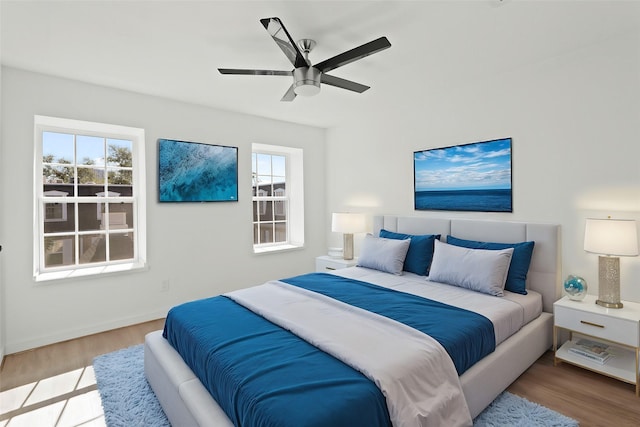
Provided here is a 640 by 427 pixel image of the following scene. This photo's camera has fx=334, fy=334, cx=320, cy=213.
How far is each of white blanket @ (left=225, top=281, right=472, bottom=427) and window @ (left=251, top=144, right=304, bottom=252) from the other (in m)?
2.66

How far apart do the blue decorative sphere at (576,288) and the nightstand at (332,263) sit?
2209mm

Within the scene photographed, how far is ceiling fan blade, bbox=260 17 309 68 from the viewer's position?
1745 mm

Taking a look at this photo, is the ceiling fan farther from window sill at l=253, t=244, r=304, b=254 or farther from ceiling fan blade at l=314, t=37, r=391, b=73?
window sill at l=253, t=244, r=304, b=254

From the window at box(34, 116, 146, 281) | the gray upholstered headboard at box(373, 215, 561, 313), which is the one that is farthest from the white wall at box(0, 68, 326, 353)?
the gray upholstered headboard at box(373, 215, 561, 313)

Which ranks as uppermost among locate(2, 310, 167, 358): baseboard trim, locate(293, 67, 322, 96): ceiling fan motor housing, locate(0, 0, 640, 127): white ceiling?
locate(0, 0, 640, 127): white ceiling

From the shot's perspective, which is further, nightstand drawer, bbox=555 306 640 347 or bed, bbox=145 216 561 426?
nightstand drawer, bbox=555 306 640 347

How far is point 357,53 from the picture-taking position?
198 cm

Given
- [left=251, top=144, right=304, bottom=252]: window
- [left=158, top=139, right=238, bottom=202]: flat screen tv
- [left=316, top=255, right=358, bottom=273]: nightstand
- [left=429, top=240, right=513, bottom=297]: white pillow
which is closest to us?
[left=429, top=240, right=513, bottom=297]: white pillow

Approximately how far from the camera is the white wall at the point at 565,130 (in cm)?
249

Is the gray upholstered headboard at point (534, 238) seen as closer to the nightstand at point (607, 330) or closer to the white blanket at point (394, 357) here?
the nightstand at point (607, 330)

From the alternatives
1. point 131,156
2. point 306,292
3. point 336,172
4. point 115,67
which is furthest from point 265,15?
point 336,172

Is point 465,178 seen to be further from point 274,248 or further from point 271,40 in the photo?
point 274,248

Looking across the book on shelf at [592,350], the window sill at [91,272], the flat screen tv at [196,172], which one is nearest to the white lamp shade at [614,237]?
the book on shelf at [592,350]

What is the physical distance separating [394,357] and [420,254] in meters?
1.88
